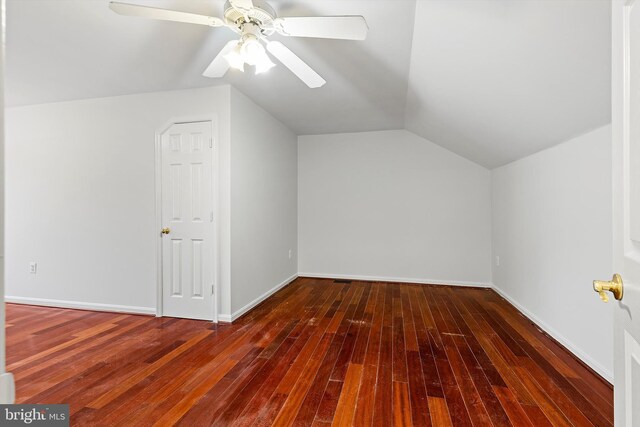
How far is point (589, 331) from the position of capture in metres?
2.11

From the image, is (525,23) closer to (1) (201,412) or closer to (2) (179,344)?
(1) (201,412)

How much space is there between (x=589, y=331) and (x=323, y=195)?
359 cm

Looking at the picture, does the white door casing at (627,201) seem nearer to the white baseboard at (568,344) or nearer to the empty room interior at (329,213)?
the empty room interior at (329,213)

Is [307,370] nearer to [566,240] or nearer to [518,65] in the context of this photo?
[566,240]

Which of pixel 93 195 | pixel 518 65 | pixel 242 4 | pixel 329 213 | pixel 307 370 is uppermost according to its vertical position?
pixel 242 4

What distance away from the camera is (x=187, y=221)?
310 centimetres

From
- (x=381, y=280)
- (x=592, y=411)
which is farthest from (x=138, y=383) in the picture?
(x=381, y=280)

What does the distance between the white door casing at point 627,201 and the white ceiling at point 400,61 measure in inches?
30.9

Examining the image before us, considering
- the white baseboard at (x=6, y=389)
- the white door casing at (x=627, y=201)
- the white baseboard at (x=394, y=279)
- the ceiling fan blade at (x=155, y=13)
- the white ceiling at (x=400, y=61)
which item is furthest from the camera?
the white baseboard at (x=394, y=279)

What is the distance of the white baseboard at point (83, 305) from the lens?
128 inches

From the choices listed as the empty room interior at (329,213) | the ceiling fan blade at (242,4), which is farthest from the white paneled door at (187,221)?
the ceiling fan blade at (242,4)

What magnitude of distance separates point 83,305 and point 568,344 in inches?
192

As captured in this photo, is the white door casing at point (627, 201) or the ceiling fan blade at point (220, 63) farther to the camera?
the ceiling fan blade at point (220, 63)

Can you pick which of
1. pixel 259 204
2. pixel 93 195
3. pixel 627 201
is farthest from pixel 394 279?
pixel 93 195
